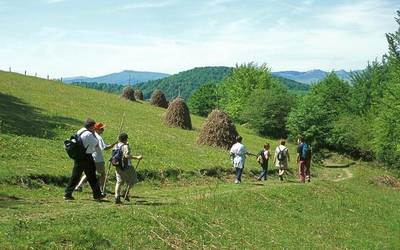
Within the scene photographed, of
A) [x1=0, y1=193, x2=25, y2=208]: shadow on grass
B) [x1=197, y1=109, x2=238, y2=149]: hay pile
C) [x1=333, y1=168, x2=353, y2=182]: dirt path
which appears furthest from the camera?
[x1=333, y1=168, x2=353, y2=182]: dirt path

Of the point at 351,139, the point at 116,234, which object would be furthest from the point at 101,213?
the point at 351,139

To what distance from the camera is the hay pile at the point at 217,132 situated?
37.7 metres

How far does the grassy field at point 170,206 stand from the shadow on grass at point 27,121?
0.27 feet

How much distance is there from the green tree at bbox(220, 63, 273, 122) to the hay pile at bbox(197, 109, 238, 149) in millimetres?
42389

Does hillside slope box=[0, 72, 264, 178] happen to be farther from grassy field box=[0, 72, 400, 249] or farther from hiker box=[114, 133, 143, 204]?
hiker box=[114, 133, 143, 204]

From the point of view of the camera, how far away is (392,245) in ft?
68.0

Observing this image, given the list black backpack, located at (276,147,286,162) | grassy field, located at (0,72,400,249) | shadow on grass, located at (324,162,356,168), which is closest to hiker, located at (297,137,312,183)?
black backpack, located at (276,147,286,162)

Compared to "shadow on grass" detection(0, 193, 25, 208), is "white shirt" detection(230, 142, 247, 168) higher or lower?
higher

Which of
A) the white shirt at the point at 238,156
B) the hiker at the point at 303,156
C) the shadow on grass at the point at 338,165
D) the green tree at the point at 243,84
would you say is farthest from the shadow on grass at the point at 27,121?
the green tree at the point at 243,84

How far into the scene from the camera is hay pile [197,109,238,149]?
1485 inches

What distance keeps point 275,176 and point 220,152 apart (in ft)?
15.4

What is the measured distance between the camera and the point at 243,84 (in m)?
85.6

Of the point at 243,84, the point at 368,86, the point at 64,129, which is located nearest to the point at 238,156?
the point at 64,129

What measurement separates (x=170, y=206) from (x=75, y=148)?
3.91 metres
